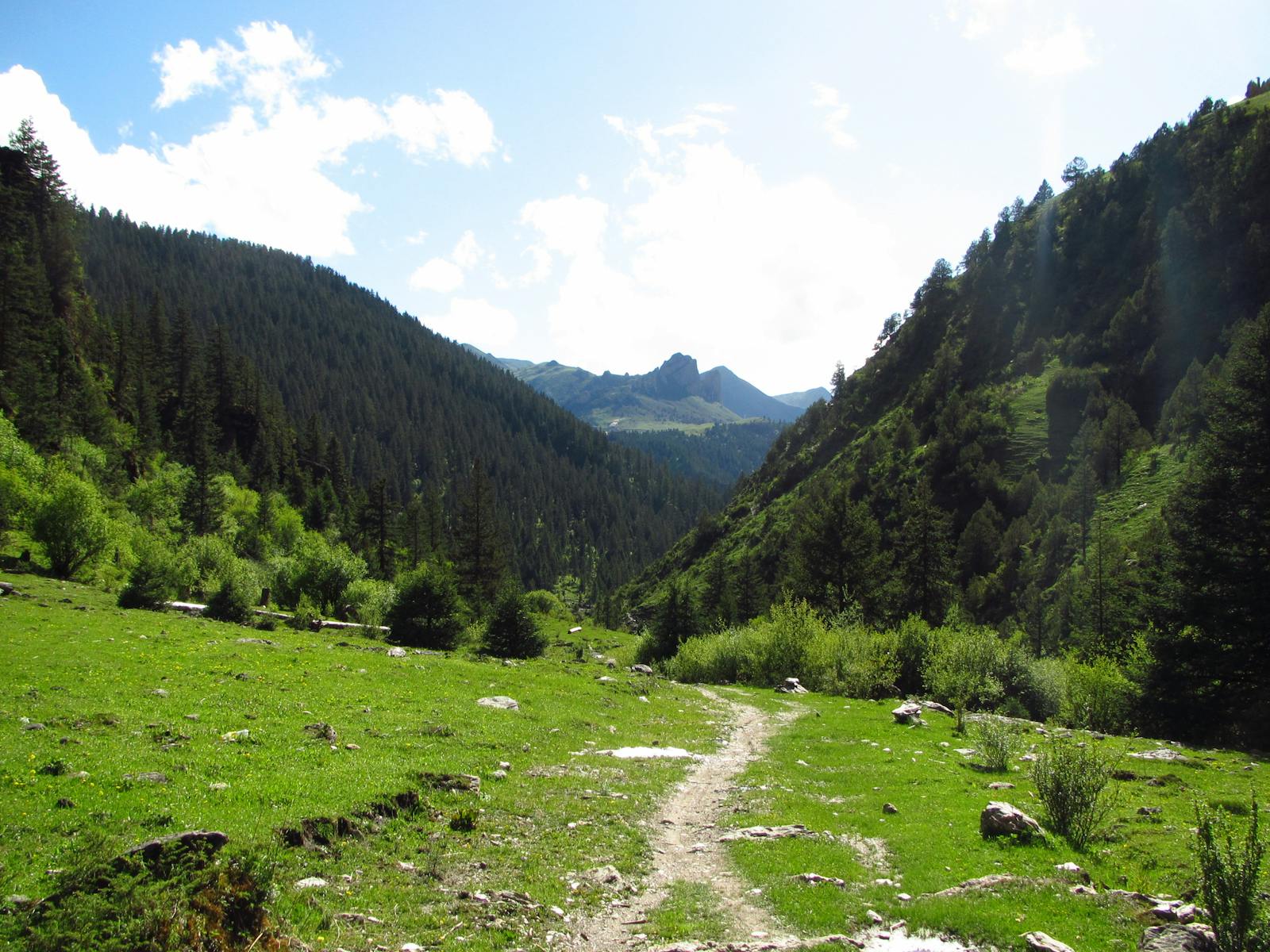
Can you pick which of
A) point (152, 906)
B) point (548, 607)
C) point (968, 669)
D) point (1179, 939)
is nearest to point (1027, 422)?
point (548, 607)

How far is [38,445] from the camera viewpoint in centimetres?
6562

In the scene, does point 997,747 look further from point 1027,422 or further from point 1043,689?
point 1027,422

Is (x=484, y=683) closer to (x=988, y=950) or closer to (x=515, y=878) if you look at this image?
(x=515, y=878)

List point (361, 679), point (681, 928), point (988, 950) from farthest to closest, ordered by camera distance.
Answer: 1. point (361, 679)
2. point (681, 928)
3. point (988, 950)

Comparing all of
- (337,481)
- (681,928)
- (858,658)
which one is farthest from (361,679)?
(337,481)

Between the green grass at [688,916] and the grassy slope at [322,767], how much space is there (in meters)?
1.23

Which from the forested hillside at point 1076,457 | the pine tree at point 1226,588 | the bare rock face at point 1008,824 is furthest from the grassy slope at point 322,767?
the forested hillside at point 1076,457

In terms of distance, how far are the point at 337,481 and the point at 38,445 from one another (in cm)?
6589

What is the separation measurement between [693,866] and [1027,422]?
13734 centimetres

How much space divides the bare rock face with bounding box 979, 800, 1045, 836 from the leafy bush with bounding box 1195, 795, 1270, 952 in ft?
17.5

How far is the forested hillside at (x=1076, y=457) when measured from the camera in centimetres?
3186

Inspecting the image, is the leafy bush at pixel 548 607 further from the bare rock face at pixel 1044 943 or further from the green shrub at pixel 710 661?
the bare rock face at pixel 1044 943

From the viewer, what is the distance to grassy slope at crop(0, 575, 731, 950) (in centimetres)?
959

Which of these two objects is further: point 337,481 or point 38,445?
point 337,481
